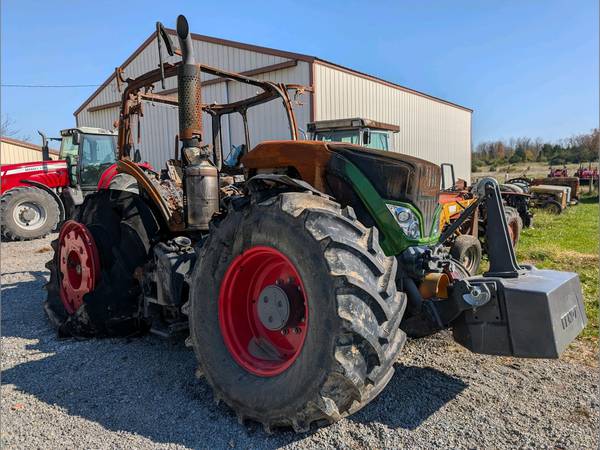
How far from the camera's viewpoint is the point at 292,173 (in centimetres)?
304

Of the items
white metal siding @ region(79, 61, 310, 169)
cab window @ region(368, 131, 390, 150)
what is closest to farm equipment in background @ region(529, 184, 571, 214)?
cab window @ region(368, 131, 390, 150)

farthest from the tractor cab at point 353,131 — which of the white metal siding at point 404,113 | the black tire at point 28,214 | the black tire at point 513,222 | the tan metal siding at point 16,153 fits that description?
the tan metal siding at point 16,153

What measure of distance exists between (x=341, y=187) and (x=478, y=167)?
1730 inches

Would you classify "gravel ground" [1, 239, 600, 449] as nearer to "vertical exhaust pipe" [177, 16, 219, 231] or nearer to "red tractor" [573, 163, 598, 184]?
"vertical exhaust pipe" [177, 16, 219, 231]

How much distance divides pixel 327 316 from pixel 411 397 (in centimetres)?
115

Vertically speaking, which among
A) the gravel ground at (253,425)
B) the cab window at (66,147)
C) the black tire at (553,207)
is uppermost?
the cab window at (66,147)

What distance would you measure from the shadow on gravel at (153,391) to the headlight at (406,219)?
1.04 metres

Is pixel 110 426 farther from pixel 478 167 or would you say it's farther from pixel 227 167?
pixel 478 167

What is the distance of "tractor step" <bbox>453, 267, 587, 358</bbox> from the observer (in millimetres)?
2344

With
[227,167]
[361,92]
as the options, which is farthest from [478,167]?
[227,167]

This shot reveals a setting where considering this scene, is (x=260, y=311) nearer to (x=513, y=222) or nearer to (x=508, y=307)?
(x=508, y=307)

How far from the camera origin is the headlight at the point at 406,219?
110 inches

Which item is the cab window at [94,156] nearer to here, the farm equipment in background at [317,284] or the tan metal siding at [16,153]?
the farm equipment in background at [317,284]

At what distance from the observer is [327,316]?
7.23ft
